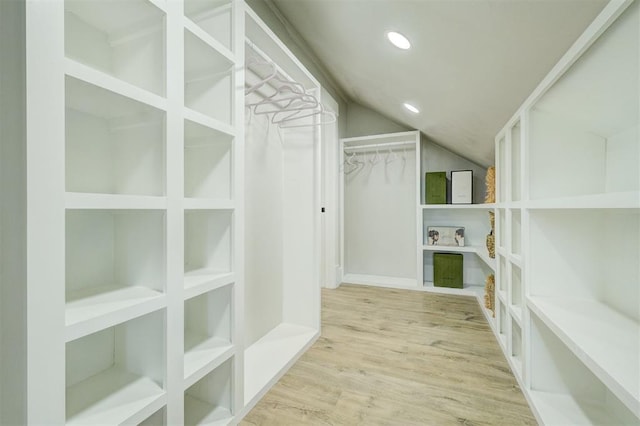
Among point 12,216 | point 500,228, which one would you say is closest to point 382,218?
point 500,228

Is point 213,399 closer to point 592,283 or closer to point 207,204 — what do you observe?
point 207,204

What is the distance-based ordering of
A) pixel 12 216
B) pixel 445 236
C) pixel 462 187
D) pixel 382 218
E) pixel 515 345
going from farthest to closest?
pixel 382 218 → pixel 445 236 → pixel 462 187 → pixel 515 345 → pixel 12 216

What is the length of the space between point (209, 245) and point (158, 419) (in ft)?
2.09

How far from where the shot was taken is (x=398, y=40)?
1.66 metres

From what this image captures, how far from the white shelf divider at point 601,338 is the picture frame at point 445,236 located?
2.08 meters

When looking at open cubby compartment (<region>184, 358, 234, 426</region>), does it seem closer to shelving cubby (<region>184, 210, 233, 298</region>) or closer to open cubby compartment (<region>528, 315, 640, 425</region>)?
shelving cubby (<region>184, 210, 233, 298</region>)

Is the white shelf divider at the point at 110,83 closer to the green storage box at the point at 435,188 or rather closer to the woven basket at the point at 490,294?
the woven basket at the point at 490,294

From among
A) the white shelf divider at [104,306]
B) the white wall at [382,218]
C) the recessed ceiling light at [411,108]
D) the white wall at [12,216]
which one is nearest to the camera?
the white wall at [12,216]

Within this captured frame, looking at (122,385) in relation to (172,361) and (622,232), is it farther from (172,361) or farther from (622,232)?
(622,232)

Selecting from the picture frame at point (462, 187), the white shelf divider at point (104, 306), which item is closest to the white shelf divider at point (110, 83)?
the white shelf divider at point (104, 306)

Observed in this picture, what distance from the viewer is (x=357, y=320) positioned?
2.44m

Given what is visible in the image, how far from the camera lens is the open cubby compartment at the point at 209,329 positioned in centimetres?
111

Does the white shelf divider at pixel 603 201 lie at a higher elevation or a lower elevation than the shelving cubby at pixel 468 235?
higher

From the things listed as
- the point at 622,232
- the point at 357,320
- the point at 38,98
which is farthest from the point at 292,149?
the point at 622,232
